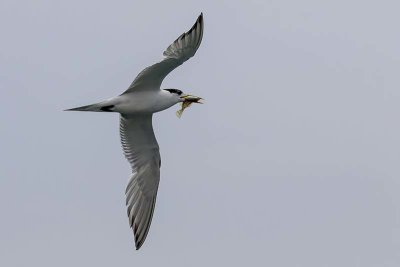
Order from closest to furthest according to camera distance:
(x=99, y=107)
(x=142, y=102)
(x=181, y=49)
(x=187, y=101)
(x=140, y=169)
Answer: (x=181, y=49)
(x=99, y=107)
(x=142, y=102)
(x=187, y=101)
(x=140, y=169)

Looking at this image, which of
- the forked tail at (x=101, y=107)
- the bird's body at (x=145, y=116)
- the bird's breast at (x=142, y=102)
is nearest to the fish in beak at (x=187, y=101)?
the bird's body at (x=145, y=116)

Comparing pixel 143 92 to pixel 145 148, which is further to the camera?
pixel 145 148

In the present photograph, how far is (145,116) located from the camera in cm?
2372

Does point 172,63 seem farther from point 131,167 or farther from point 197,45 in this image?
point 131,167

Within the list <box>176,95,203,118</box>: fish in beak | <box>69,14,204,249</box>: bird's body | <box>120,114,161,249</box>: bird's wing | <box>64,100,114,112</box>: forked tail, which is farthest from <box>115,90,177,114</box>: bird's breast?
<box>120,114,161,249</box>: bird's wing

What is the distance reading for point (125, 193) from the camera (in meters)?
25.1

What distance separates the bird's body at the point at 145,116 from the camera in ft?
68.5

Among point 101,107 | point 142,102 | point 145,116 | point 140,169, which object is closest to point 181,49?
point 142,102

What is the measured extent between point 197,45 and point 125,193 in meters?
5.78

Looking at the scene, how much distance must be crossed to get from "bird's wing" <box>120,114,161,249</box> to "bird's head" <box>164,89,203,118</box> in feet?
2.51

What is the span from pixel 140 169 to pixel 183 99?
9.40ft

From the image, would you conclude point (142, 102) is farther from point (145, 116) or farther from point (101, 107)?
point (145, 116)

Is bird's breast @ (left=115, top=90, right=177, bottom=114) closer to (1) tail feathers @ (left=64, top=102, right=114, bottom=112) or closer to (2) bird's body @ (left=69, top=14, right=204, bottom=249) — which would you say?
(2) bird's body @ (left=69, top=14, right=204, bottom=249)

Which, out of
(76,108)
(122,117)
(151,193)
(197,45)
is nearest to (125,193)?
(151,193)
